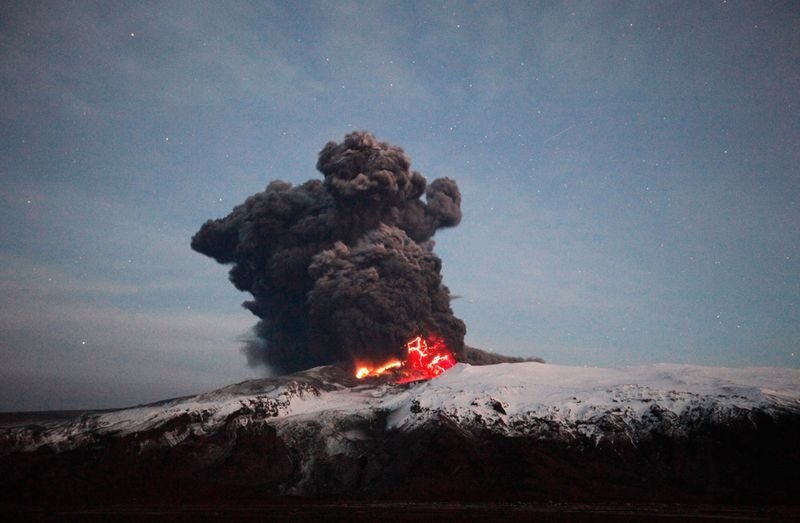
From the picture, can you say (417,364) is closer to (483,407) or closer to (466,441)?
(483,407)

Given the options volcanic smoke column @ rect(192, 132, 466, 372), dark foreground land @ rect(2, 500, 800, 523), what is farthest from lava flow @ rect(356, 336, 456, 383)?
dark foreground land @ rect(2, 500, 800, 523)

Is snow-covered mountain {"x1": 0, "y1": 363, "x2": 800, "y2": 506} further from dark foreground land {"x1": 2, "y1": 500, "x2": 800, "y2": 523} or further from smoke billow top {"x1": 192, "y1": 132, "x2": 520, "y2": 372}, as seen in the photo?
smoke billow top {"x1": 192, "y1": 132, "x2": 520, "y2": 372}

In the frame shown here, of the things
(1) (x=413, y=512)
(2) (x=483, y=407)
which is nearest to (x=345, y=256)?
(2) (x=483, y=407)

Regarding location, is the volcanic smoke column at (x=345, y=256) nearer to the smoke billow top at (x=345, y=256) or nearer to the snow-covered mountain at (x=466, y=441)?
the smoke billow top at (x=345, y=256)

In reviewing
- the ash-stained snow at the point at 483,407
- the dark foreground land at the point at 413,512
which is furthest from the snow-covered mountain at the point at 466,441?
the dark foreground land at the point at 413,512

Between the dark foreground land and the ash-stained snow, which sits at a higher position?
the ash-stained snow
